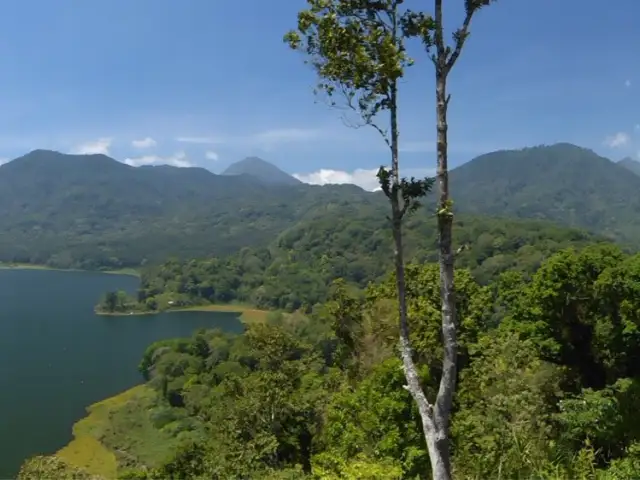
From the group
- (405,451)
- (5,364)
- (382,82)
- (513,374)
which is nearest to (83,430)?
(5,364)

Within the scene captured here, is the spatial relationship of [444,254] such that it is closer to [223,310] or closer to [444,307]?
[444,307]

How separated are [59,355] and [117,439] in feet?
105

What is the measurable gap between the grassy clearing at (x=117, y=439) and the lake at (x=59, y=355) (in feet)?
4.49

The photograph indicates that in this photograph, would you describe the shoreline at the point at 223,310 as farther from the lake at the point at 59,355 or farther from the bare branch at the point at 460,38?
the bare branch at the point at 460,38

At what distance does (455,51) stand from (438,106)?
2.32ft

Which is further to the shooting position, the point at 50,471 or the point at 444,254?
the point at 50,471

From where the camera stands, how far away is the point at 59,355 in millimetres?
70875

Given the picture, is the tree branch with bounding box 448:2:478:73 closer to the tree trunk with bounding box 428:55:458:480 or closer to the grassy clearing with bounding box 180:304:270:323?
the tree trunk with bounding box 428:55:458:480

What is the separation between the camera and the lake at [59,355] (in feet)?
145

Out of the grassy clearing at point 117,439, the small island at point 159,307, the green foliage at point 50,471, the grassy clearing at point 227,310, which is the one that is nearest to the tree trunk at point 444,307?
the green foliage at point 50,471

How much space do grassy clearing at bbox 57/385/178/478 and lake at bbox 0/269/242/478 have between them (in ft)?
4.49

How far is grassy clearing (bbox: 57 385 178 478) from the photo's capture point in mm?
38000

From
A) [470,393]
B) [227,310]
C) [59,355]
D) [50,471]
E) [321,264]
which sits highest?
[470,393]

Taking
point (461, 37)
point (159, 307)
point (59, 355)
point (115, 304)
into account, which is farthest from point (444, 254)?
point (159, 307)
